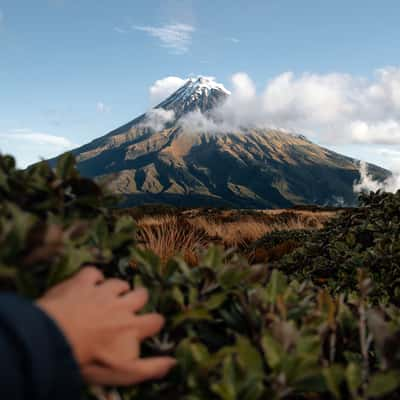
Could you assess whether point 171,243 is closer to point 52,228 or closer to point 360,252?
point 360,252

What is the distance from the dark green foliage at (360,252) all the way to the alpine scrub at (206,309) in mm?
1543

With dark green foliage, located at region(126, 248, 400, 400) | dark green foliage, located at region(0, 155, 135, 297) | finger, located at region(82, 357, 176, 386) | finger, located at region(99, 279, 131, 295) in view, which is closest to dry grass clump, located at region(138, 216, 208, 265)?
dark green foliage, located at region(126, 248, 400, 400)

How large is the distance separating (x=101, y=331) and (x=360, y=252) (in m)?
3.48

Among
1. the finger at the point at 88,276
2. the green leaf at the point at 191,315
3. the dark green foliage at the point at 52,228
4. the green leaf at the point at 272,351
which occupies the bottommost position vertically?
the green leaf at the point at 272,351

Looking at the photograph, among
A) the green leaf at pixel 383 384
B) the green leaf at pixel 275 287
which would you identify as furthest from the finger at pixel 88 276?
the green leaf at pixel 383 384

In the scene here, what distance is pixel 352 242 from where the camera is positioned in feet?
12.4

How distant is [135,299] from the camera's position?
1142 millimetres

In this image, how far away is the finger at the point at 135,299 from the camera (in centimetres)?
112

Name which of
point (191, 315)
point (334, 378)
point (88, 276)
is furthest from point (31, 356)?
point (334, 378)

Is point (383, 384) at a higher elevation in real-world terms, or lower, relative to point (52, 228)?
lower

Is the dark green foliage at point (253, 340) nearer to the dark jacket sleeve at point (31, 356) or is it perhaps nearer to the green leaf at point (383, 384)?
the green leaf at point (383, 384)

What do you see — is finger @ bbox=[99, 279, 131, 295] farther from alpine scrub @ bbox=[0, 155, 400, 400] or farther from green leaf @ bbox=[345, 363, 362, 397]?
green leaf @ bbox=[345, 363, 362, 397]

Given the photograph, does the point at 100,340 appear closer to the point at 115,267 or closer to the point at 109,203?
the point at 115,267

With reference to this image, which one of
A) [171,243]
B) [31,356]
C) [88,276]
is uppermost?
[88,276]
